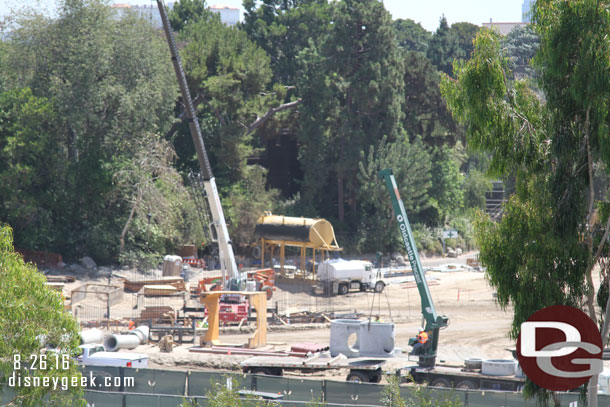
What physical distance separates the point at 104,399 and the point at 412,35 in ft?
433

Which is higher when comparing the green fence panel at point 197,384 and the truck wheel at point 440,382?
the green fence panel at point 197,384

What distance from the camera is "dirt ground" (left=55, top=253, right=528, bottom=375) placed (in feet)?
111

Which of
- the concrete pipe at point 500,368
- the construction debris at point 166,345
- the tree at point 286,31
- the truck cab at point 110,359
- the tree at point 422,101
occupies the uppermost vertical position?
the tree at point 286,31

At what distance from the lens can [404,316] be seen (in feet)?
148

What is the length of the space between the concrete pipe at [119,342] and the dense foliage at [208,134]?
22.8 metres

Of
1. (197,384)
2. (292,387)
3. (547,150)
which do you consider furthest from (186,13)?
(547,150)

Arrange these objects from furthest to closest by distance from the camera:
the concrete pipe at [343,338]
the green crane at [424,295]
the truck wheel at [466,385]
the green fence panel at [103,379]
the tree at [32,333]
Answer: the concrete pipe at [343,338] < the green crane at [424,295] < the truck wheel at [466,385] < the green fence panel at [103,379] < the tree at [32,333]

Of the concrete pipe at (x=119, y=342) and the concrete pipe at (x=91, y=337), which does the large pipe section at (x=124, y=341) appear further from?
the concrete pipe at (x=91, y=337)

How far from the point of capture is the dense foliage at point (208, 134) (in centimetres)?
5622

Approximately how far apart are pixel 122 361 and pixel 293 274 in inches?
1089

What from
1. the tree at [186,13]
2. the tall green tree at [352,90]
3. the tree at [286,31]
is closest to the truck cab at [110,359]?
the tall green tree at [352,90]

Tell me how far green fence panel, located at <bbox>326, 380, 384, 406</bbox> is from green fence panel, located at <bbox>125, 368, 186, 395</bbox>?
13.8ft

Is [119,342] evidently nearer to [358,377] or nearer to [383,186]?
[358,377]

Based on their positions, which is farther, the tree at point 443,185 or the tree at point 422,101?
the tree at point 443,185
